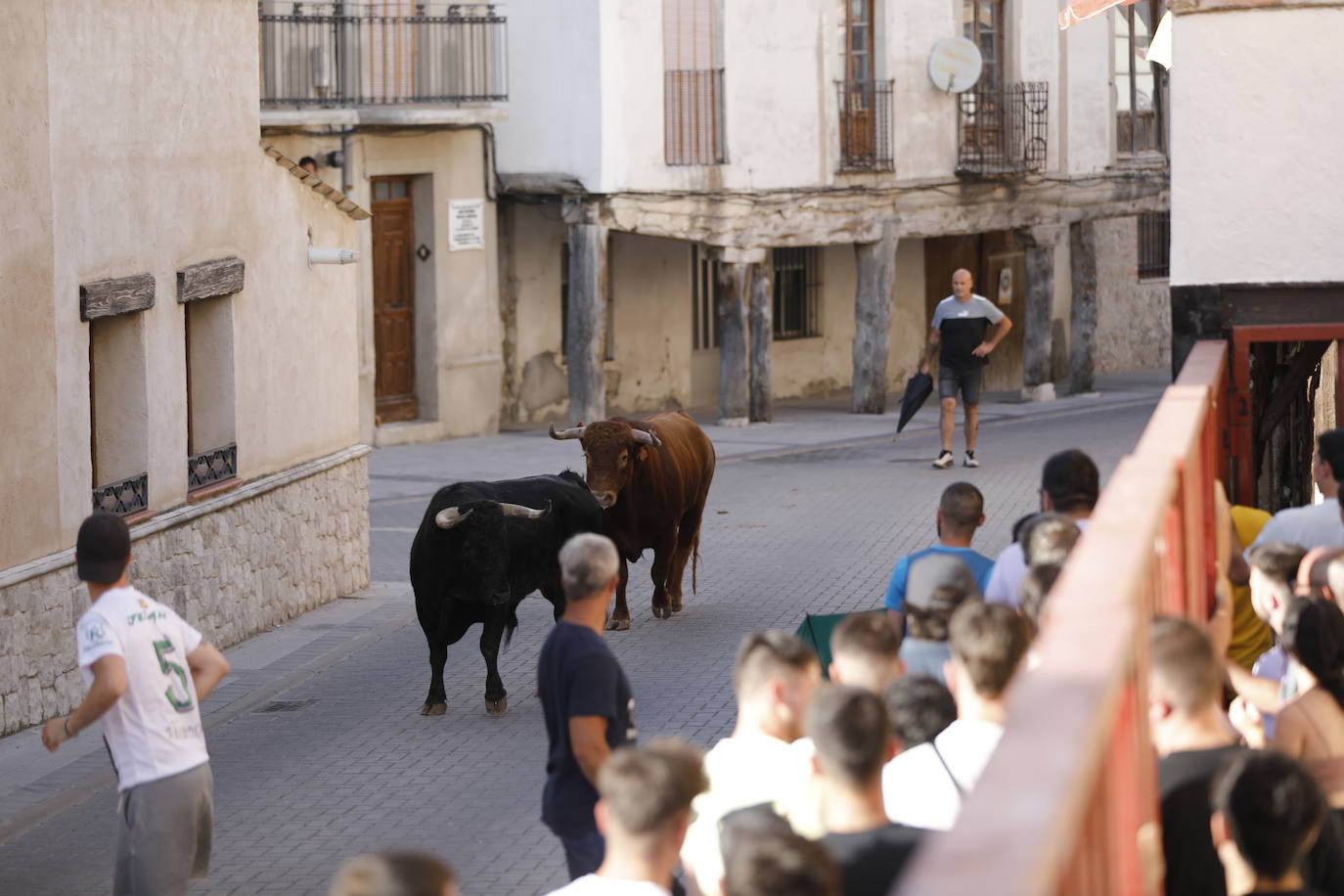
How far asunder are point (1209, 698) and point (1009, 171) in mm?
24914

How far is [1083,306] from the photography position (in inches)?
1233

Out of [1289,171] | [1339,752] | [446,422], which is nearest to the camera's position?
[1339,752]

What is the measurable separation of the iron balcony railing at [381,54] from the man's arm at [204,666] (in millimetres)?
16371

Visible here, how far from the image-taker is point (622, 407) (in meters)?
28.5

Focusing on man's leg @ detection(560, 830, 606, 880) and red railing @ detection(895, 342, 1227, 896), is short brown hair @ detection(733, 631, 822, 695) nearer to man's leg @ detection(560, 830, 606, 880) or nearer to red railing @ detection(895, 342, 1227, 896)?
red railing @ detection(895, 342, 1227, 896)

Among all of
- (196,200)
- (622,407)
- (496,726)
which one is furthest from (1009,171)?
(496,726)

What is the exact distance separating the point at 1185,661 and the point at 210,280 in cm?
1002

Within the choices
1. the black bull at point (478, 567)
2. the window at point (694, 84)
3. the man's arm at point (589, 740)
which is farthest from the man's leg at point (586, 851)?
the window at point (694, 84)

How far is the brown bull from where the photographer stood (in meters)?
13.9

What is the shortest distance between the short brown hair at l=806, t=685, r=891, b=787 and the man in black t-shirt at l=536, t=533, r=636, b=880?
2009 millimetres

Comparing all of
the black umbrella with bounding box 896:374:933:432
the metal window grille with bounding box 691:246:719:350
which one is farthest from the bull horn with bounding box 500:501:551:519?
the metal window grille with bounding box 691:246:719:350

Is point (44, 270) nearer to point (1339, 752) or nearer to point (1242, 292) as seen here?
point (1242, 292)

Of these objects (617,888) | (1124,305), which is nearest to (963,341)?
(1124,305)

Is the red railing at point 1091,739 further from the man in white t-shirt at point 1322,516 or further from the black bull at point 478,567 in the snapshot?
the black bull at point 478,567
